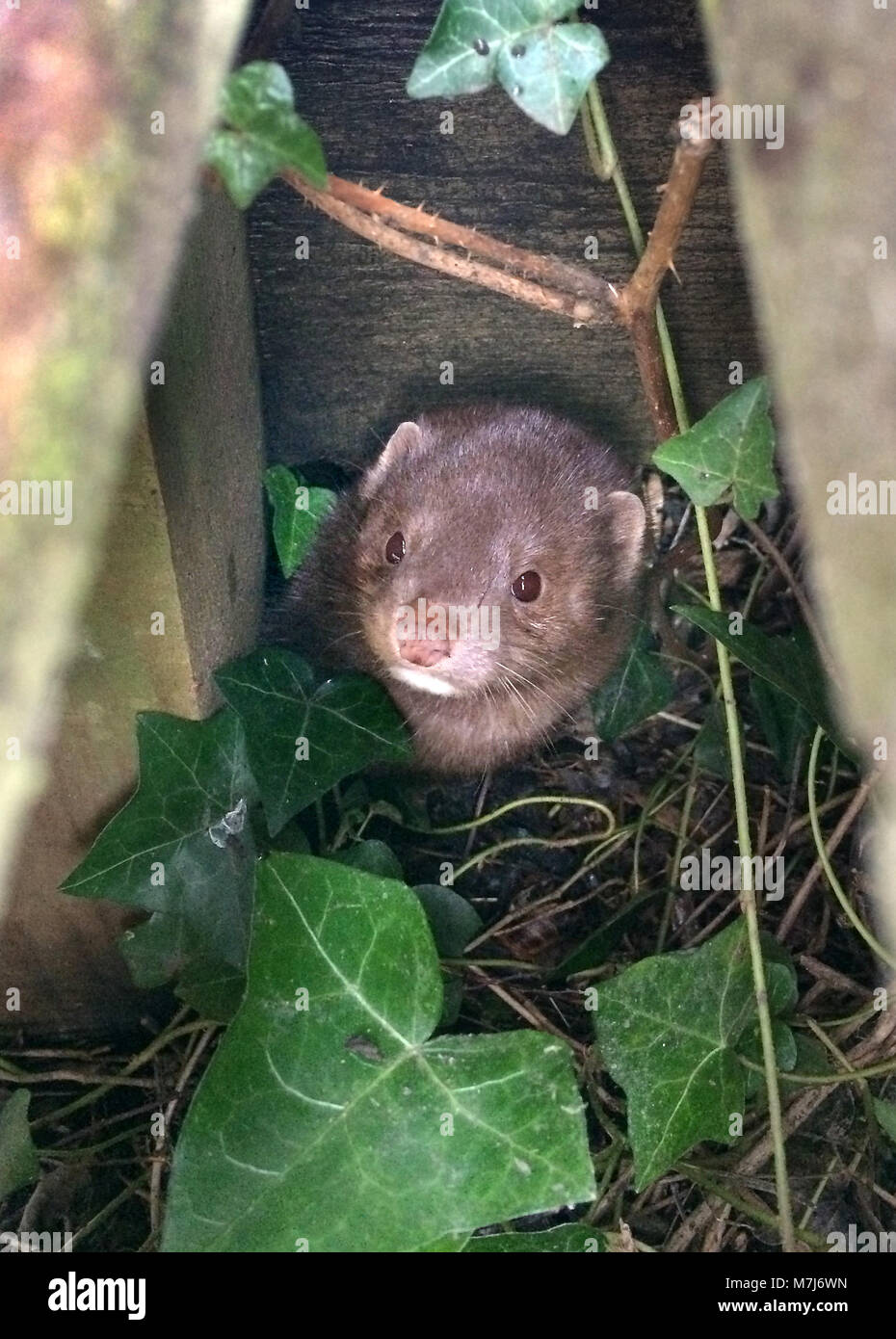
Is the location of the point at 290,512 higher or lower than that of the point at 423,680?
higher

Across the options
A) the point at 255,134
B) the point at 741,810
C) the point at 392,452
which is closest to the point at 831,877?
the point at 741,810

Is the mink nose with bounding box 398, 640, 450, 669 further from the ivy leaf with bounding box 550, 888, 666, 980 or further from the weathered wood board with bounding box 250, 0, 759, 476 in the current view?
the weathered wood board with bounding box 250, 0, 759, 476

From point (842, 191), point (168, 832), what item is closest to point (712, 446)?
point (842, 191)

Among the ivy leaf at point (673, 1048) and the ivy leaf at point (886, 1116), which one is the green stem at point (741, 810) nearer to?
the ivy leaf at point (673, 1048)

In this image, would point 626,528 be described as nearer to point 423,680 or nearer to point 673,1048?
point 423,680

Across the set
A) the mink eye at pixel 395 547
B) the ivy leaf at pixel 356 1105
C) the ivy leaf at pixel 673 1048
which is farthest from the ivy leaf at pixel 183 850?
→ the ivy leaf at pixel 673 1048
